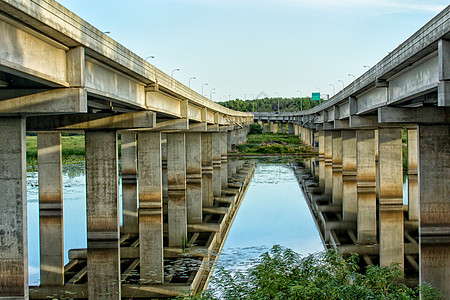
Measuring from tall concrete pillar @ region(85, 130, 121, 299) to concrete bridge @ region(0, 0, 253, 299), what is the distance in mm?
44

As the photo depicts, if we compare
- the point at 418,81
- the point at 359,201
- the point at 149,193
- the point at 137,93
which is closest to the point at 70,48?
the point at 137,93

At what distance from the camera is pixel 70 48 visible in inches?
545

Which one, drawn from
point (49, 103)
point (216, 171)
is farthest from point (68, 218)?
point (216, 171)

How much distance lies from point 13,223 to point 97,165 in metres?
9.48

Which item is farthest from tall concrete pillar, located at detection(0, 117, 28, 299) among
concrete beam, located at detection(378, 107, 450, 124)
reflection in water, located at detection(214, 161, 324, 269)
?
concrete beam, located at detection(378, 107, 450, 124)

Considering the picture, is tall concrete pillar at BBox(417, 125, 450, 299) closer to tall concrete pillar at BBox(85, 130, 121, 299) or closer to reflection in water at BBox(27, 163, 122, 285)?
tall concrete pillar at BBox(85, 130, 121, 299)

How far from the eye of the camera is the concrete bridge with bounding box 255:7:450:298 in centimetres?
1616

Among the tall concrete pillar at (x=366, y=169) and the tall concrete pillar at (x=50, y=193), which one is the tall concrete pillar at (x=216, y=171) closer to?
the tall concrete pillar at (x=366, y=169)

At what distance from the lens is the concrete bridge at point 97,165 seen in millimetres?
12875

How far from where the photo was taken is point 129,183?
40500mm

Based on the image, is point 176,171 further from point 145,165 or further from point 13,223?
point 13,223

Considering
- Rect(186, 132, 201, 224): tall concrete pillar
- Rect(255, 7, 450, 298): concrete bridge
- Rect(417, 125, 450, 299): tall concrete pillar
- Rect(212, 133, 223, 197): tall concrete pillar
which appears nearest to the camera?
Rect(255, 7, 450, 298): concrete bridge

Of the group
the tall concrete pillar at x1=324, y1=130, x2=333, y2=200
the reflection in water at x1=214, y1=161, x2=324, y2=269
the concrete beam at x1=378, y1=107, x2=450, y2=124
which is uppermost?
the concrete beam at x1=378, y1=107, x2=450, y2=124

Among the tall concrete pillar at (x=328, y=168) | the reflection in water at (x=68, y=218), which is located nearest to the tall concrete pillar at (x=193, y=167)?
the reflection in water at (x=68, y=218)
